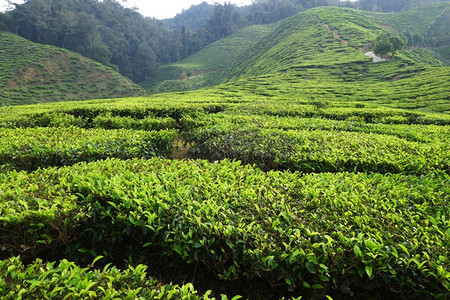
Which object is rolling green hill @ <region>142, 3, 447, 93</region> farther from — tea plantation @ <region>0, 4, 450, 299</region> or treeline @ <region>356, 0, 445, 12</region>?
treeline @ <region>356, 0, 445, 12</region>

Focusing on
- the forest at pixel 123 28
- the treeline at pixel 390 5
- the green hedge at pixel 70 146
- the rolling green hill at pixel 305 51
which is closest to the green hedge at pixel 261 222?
the green hedge at pixel 70 146

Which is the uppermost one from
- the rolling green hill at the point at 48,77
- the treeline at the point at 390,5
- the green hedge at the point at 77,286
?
the treeline at the point at 390,5

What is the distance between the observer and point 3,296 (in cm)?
182

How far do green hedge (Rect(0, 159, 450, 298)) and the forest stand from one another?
86.4m

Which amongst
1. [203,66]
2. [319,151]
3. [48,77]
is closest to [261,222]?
[319,151]

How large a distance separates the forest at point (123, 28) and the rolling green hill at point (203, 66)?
292 inches

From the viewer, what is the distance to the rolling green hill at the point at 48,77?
4762cm

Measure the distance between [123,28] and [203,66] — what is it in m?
40.0

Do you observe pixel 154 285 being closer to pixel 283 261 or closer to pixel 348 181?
pixel 283 261

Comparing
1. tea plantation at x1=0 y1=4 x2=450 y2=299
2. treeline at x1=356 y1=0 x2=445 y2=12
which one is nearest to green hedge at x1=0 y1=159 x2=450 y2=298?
tea plantation at x1=0 y1=4 x2=450 y2=299

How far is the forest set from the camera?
73125 mm

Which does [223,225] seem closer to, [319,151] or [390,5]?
[319,151]

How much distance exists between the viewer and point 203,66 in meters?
90.1

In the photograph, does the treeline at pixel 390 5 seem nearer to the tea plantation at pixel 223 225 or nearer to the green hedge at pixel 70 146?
the green hedge at pixel 70 146
